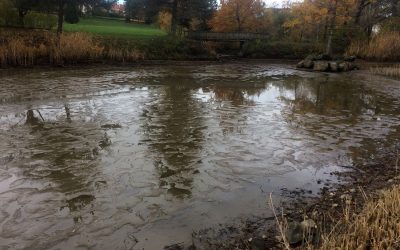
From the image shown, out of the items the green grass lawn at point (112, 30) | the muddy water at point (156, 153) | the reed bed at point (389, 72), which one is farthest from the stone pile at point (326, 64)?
the green grass lawn at point (112, 30)

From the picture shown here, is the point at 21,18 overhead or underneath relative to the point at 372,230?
overhead

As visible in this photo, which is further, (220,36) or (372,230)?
(220,36)

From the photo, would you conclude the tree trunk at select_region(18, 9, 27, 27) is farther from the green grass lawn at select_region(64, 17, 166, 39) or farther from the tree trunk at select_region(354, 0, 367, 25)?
the tree trunk at select_region(354, 0, 367, 25)

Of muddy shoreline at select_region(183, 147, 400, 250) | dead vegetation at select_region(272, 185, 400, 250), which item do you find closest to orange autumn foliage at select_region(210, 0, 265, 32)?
muddy shoreline at select_region(183, 147, 400, 250)

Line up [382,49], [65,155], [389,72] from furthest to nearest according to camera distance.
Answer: [382,49] → [389,72] → [65,155]

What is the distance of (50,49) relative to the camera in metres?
23.6

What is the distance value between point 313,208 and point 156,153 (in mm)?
3815

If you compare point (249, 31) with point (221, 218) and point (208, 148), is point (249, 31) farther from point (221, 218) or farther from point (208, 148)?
point (221, 218)

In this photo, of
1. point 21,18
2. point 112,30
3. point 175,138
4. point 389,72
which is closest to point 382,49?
point 389,72

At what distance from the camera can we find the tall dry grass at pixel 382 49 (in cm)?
3316

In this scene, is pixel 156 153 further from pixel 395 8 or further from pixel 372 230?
pixel 395 8

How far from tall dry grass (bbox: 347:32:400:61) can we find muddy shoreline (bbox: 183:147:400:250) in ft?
92.8

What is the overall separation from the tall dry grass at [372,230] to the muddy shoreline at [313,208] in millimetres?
284

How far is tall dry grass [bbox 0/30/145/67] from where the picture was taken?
72.0 ft
